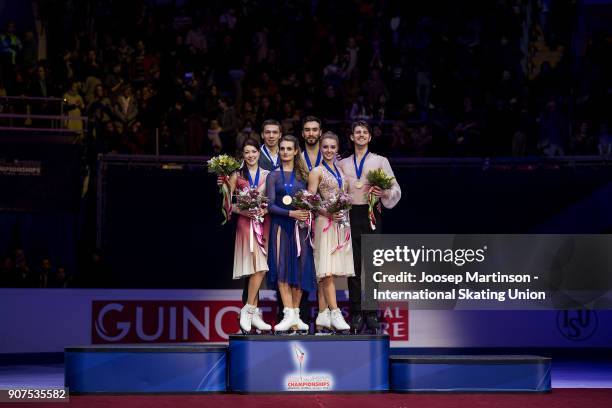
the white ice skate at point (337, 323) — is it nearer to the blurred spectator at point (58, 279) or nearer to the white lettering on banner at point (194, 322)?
the white lettering on banner at point (194, 322)

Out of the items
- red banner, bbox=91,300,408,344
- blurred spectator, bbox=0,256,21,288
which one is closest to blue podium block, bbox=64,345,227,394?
red banner, bbox=91,300,408,344

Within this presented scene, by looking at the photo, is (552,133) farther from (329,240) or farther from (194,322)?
(329,240)

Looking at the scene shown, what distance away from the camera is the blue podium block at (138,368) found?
10703 millimetres

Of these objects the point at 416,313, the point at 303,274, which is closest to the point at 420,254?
the point at 303,274

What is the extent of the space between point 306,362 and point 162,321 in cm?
474

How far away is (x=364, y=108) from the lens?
1867cm

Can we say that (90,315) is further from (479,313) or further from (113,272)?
(479,313)

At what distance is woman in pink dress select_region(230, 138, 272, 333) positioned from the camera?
10.9 m

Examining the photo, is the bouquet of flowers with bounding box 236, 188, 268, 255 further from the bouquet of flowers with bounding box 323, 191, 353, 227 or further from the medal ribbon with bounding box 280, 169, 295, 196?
the bouquet of flowers with bounding box 323, 191, 353, 227

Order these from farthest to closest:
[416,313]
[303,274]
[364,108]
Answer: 1. [364,108]
2. [416,313]
3. [303,274]

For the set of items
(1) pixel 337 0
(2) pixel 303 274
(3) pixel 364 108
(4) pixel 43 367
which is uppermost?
(1) pixel 337 0

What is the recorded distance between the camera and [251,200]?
1085 centimetres

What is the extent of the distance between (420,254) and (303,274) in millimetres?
1308

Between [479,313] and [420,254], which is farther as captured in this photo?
[479,313]
